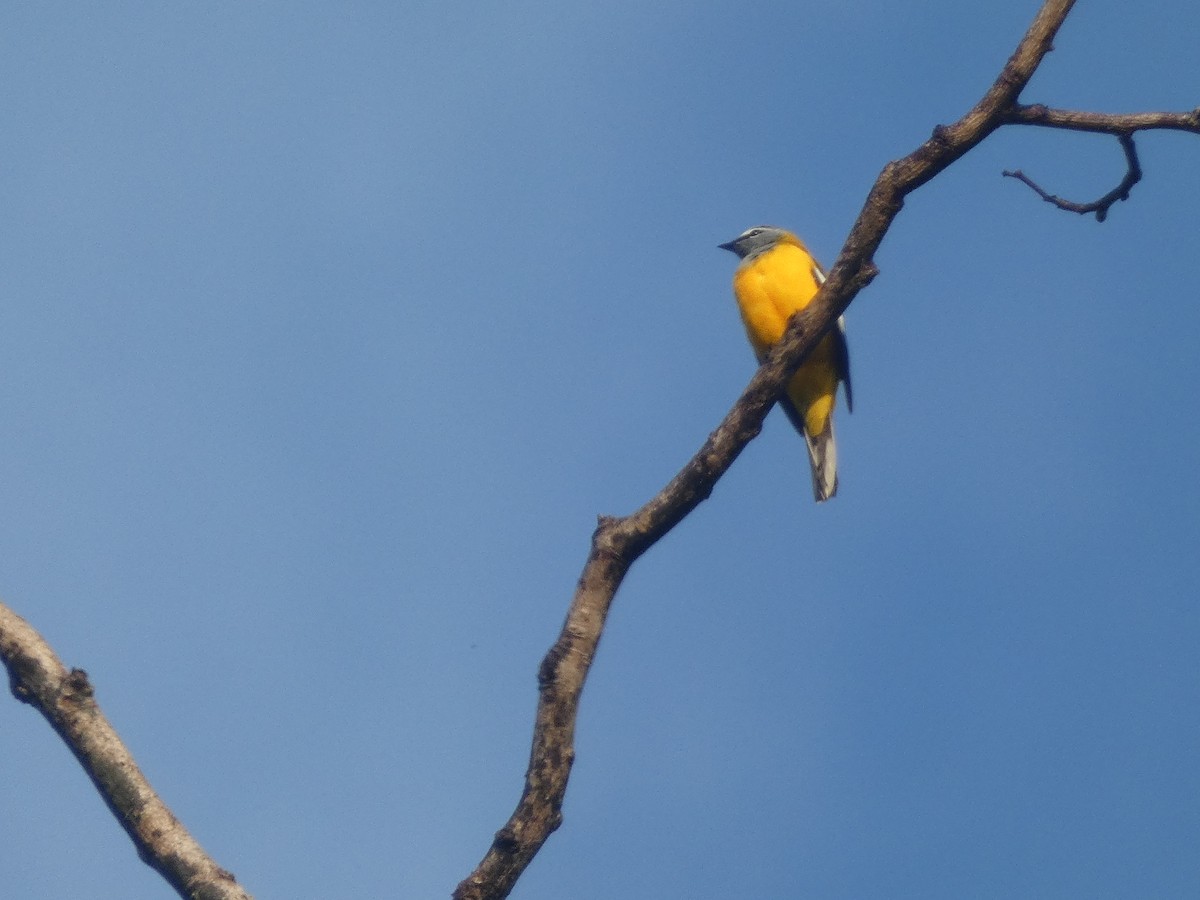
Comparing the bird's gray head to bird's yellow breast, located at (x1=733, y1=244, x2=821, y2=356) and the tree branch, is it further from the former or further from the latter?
the tree branch

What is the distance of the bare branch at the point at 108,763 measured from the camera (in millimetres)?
3816

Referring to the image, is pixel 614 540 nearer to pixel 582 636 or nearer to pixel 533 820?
pixel 582 636

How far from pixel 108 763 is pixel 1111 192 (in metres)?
4.65

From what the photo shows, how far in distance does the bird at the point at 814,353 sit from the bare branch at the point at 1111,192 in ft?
9.70

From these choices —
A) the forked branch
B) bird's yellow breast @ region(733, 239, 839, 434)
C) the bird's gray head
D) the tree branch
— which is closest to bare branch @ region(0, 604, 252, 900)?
the forked branch

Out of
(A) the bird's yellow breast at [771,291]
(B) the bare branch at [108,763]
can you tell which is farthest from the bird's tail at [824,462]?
(B) the bare branch at [108,763]

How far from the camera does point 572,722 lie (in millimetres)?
4082

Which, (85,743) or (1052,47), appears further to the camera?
(1052,47)

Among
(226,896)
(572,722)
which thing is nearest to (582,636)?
(572,722)

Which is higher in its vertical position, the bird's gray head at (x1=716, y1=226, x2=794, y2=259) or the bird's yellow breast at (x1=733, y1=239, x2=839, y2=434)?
the bird's gray head at (x1=716, y1=226, x2=794, y2=259)

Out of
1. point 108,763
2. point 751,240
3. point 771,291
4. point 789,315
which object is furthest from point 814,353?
point 108,763

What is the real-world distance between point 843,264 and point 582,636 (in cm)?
184

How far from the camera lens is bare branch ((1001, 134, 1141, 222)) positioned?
480 centimetres

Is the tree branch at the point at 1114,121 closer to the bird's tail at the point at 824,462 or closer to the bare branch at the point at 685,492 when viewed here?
the bare branch at the point at 685,492
